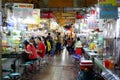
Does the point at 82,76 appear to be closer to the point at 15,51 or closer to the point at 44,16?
the point at 15,51

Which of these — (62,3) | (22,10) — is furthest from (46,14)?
(22,10)

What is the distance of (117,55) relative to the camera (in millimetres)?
10680

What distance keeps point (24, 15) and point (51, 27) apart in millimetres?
15764

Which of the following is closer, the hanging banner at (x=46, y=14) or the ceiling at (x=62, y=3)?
the ceiling at (x=62, y=3)

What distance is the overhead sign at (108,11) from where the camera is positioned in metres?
12.4

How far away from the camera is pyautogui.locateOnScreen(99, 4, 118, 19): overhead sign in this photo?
40.5 feet

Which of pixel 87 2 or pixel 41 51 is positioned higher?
pixel 87 2

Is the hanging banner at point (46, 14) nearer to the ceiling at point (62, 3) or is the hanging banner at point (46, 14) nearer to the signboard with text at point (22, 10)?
the ceiling at point (62, 3)

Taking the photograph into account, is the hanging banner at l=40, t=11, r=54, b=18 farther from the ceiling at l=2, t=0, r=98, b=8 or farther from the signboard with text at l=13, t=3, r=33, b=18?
the signboard with text at l=13, t=3, r=33, b=18

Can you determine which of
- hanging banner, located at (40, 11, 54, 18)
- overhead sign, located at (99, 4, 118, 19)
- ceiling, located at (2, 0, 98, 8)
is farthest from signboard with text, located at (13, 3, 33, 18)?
hanging banner, located at (40, 11, 54, 18)

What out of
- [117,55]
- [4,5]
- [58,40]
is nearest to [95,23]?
[4,5]

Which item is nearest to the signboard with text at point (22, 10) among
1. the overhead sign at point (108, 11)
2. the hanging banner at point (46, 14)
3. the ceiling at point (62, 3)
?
the ceiling at point (62, 3)

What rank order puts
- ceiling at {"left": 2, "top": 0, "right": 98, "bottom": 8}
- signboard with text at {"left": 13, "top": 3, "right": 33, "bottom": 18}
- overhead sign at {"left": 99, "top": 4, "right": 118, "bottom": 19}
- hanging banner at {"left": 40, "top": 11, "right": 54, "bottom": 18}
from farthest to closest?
hanging banner at {"left": 40, "top": 11, "right": 54, "bottom": 18} → ceiling at {"left": 2, "top": 0, "right": 98, "bottom": 8} → signboard with text at {"left": 13, "top": 3, "right": 33, "bottom": 18} → overhead sign at {"left": 99, "top": 4, "right": 118, "bottom": 19}

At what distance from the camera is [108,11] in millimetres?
12547
